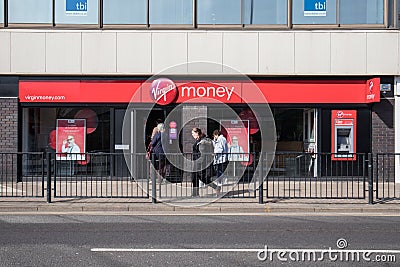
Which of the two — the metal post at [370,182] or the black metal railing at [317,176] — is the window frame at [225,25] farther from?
the metal post at [370,182]

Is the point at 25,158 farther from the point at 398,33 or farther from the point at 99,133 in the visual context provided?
the point at 398,33

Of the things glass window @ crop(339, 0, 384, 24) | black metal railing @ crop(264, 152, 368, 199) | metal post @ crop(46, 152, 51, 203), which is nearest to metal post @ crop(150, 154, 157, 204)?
metal post @ crop(46, 152, 51, 203)

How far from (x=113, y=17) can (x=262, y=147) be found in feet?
19.7

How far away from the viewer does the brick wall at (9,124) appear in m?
17.1

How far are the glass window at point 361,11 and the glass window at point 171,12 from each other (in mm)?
4607

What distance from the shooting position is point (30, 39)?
17.0 m

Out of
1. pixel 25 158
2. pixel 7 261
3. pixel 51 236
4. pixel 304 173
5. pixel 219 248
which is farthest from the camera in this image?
pixel 25 158

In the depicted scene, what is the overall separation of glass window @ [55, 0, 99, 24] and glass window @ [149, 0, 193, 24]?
1714 mm

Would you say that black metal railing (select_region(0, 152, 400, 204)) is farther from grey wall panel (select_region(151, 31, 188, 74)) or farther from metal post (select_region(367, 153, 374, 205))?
grey wall panel (select_region(151, 31, 188, 74))

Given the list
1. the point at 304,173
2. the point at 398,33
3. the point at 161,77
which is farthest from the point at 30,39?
the point at 398,33

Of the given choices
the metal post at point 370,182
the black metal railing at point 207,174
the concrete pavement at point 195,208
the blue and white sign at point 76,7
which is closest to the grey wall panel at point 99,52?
the blue and white sign at point 76,7

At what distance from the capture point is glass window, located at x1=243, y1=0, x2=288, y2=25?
56.9 feet

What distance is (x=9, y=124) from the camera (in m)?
17.1

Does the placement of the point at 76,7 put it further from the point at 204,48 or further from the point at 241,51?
the point at 241,51
